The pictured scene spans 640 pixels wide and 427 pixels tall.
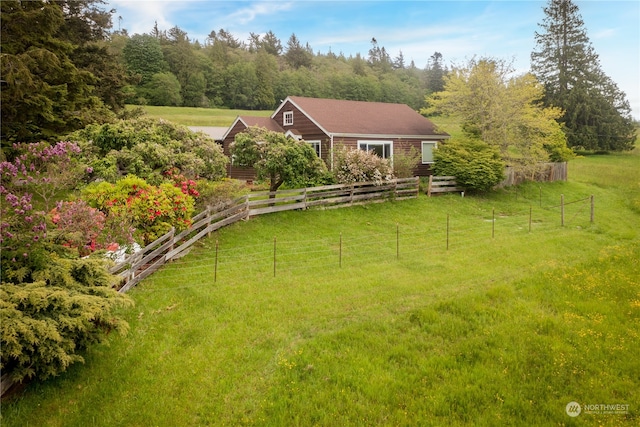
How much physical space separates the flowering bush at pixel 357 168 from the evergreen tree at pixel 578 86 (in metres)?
36.1

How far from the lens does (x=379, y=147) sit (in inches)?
1022

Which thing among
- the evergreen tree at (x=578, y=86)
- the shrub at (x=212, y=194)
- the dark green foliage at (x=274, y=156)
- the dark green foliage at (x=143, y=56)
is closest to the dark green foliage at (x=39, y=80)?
the shrub at (x=212, y=194)

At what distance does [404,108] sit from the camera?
32.2 meters

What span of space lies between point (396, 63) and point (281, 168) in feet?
359

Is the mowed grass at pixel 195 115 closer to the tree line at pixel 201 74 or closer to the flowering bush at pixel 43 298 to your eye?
the tree line at pixel 201 74

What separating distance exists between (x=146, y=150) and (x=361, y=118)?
16084mm

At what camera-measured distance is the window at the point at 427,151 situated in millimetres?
27781

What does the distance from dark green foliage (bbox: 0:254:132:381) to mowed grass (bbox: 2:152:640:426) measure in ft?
1.97

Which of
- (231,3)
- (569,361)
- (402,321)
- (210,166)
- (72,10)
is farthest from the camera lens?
(72,10)

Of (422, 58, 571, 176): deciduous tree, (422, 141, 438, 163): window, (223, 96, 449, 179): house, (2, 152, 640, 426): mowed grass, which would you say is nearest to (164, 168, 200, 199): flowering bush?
(2, 152, 640, 426): mowed grass

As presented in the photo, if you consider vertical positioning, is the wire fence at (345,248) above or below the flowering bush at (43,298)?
below

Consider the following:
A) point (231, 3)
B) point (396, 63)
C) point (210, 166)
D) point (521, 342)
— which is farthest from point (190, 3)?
point (396, 63)

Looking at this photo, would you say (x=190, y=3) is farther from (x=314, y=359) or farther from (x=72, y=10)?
(x=72, y=10)
